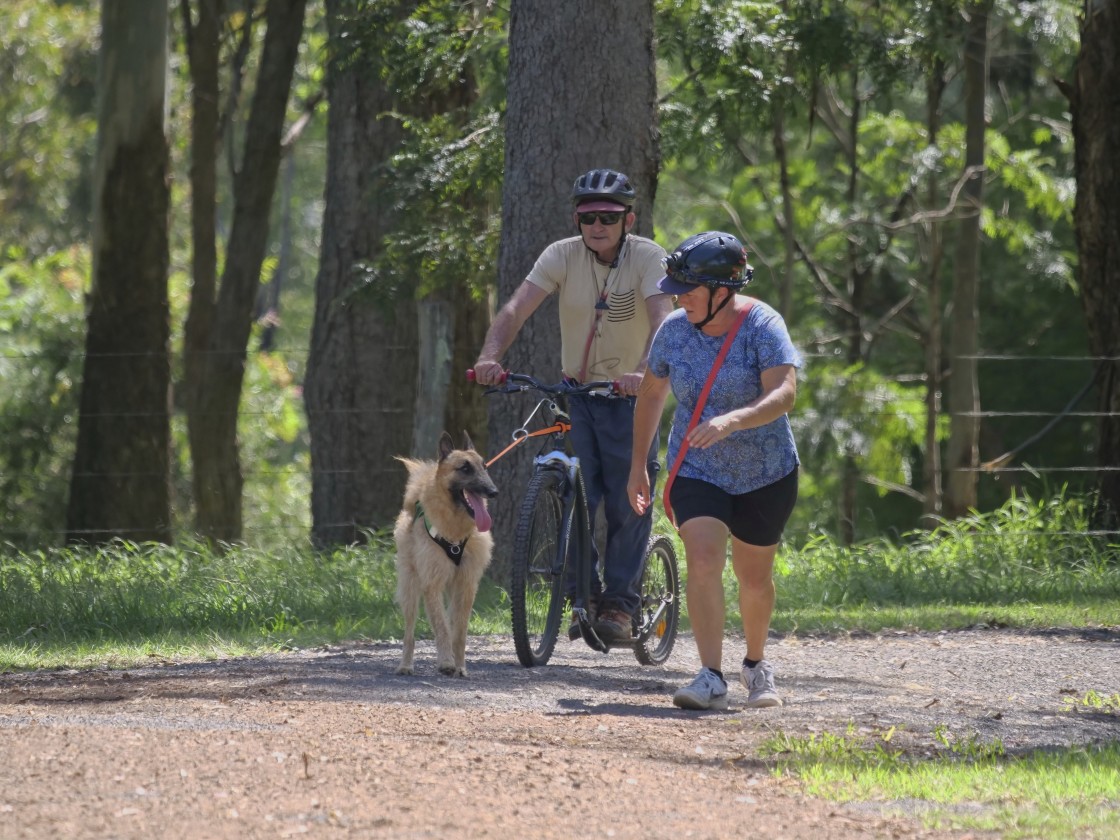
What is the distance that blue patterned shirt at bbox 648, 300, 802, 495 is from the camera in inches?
273

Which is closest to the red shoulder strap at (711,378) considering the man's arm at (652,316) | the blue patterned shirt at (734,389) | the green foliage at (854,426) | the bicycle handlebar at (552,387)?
the blue patterned shirt at (734,389)

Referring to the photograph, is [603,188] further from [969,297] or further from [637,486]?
[969,297]

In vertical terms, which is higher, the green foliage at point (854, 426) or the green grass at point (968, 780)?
the green foliage at point (854, 426)

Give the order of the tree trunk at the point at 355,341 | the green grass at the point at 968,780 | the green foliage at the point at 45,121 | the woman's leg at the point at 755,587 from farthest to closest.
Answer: the green foliage at the point at 45,121
the tree trunk at the point at 355,341
the woman's leg at the point at 755,587
the green grass at the point at 968,780

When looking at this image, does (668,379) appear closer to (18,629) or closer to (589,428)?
(589,428)

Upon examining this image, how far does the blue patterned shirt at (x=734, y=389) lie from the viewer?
6941 mm

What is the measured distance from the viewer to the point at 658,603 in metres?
8.79

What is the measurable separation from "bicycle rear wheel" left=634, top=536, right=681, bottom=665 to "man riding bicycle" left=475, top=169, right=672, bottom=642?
19cm

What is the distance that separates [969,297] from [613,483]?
11.7 meters

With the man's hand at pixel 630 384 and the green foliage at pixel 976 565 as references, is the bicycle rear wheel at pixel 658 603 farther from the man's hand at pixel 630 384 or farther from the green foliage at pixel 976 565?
the green foliage at pixel 976 565

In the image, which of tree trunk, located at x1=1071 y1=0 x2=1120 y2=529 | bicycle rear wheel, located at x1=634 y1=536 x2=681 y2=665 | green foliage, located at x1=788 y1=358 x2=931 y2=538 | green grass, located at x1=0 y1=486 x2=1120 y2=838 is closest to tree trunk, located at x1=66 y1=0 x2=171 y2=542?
green grass, located at x1=0 y1=486 x2=1120 y2=838

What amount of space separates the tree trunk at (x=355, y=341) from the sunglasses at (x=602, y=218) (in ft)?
20.5

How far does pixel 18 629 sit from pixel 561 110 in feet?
15.5

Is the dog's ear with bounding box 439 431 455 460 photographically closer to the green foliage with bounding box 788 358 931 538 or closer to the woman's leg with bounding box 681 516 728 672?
the woman's leg with bounding box 681 516 728 672
